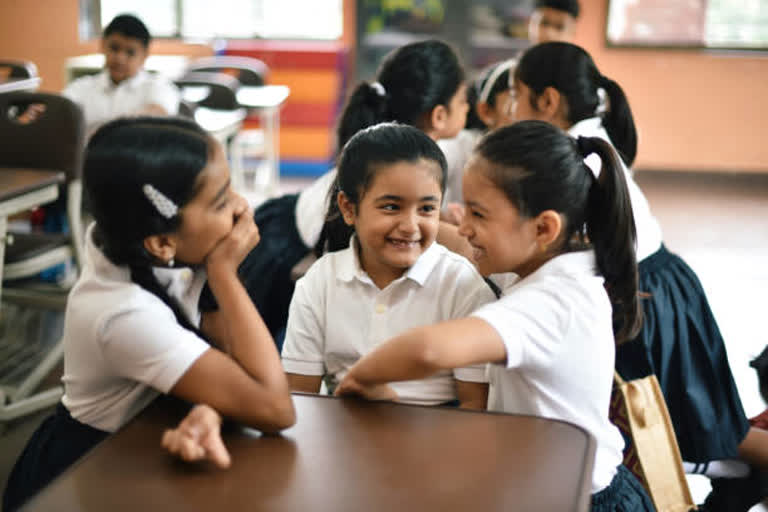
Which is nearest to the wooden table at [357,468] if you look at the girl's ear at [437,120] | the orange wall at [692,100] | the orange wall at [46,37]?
the girl's ear at [437,120]

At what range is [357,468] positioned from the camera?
0.90 meters

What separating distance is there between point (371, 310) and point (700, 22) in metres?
5.65

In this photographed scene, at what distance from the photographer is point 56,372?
287 cm

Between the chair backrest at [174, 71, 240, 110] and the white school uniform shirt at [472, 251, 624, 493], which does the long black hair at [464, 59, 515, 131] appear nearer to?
the white school uniform shirt at [472, 251, 624, 493]

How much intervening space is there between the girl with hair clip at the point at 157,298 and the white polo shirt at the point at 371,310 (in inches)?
10.5

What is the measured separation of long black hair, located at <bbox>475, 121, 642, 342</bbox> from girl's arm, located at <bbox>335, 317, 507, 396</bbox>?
0.27 m

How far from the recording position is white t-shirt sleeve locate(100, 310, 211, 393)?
3.33 ft

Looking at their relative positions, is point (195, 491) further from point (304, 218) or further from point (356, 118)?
point (304, 218)

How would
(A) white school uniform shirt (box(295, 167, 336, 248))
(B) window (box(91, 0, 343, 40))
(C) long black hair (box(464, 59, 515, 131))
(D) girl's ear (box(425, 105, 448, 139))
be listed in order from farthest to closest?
(B) window (box(91, 0, 343, 40)) < (C) long black hair (box(464, 59, 515, 131)) < (A) white school uniform shirt (box(295, 167, 336, 248)) < (D) girl's ear (box(425, 105, 448, 139))

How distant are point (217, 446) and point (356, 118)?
1.28 meters

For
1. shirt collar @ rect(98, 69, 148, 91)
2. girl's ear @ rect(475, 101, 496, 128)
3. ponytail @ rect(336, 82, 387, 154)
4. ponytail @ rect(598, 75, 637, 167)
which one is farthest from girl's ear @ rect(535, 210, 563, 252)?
shirt collar @ rect(98, 69, 148, 91)

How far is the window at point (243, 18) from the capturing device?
6.78m

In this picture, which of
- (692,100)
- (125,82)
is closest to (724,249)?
(692,100)

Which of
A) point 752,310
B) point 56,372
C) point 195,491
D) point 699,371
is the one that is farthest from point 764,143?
point 195,491
